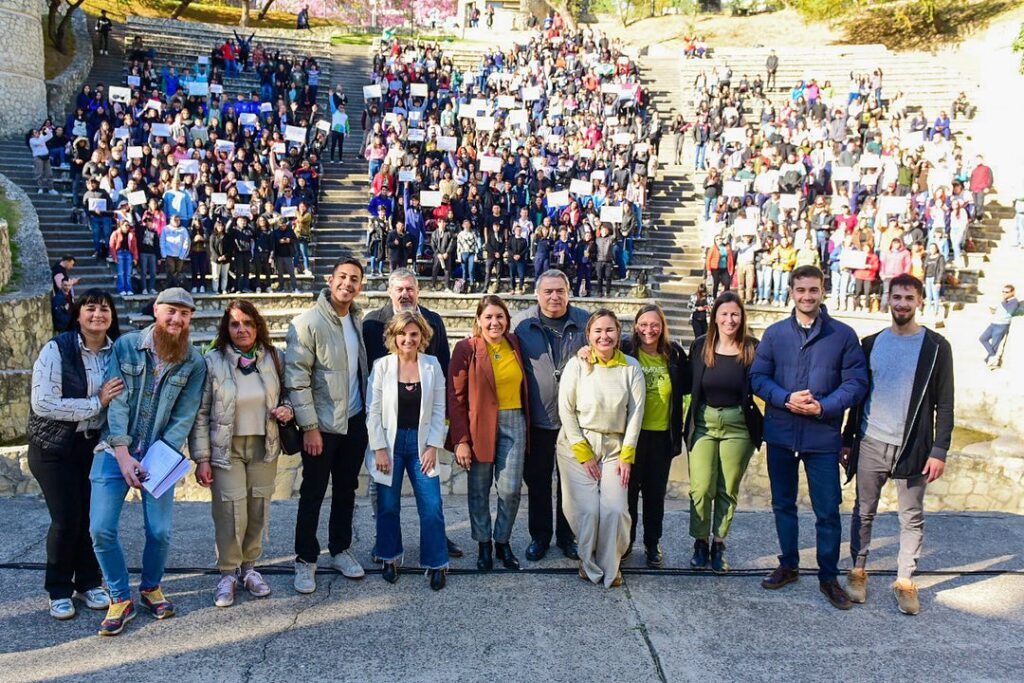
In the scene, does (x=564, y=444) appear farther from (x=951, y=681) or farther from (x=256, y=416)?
(x=951, y=681)

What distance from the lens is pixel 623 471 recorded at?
464 cm

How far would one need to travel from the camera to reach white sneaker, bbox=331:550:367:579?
4672mm

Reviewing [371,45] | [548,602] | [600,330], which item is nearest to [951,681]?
[548,602]

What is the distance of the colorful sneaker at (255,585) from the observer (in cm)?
440

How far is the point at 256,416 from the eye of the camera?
4.27 m

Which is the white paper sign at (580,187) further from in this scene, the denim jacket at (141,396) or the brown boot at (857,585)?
the denim jacket at (141,396)

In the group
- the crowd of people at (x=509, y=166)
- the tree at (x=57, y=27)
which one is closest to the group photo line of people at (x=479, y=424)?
the crowd of people at (x=509, y=166)

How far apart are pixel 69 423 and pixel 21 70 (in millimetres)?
20687

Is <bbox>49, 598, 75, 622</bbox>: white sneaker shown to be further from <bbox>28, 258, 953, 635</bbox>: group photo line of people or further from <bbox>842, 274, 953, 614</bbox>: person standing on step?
<bbox>842, 274, 953, 614</bbox>: person standing on step

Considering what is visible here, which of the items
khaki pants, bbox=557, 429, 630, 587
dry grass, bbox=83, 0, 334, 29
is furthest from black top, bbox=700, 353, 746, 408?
dry grass, bbox=83, 0, 334, 29

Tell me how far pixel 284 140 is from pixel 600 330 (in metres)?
15.9

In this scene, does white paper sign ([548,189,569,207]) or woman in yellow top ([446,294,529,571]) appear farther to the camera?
white paper sign ([548,189,569,207])

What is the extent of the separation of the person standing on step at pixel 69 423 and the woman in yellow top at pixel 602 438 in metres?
2.40

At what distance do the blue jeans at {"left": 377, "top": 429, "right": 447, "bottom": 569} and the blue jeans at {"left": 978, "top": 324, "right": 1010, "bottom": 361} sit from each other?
11.3 meters
